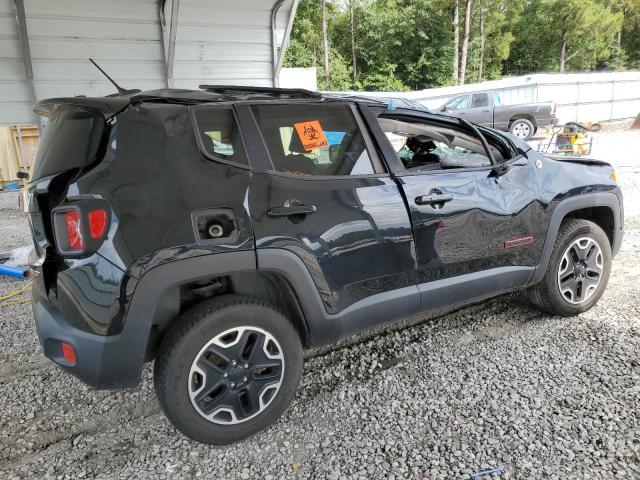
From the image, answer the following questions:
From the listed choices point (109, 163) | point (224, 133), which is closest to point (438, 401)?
point (224, 133)

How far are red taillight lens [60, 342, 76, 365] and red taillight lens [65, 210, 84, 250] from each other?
0.45 metres

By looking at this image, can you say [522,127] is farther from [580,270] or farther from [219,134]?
[219,134]

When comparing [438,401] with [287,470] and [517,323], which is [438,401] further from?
[517,323]

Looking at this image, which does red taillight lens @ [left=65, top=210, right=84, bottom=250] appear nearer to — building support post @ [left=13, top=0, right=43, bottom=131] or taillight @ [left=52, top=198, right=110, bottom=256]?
taillight @ [left=52, top=198, right=110, bottom=256]

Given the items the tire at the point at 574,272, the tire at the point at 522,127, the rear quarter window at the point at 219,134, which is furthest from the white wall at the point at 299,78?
the rear quarter window at the point at 219,134

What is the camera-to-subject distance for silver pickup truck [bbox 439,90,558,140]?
55.4 feet

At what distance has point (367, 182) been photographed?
103 inches

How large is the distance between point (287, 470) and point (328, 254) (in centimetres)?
106

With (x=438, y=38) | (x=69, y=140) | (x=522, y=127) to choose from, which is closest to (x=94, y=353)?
(x=69, y=140)

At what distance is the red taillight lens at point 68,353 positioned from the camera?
2.07 m

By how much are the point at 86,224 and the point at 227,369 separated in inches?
37.1

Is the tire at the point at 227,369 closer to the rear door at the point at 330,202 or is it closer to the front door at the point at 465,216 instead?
the rear door at the point at 330,202

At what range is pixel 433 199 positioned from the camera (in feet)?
9.14

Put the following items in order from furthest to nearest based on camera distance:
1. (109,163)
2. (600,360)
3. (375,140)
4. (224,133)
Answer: (600,360) → (375,140) → (224,133) → (109,163)
